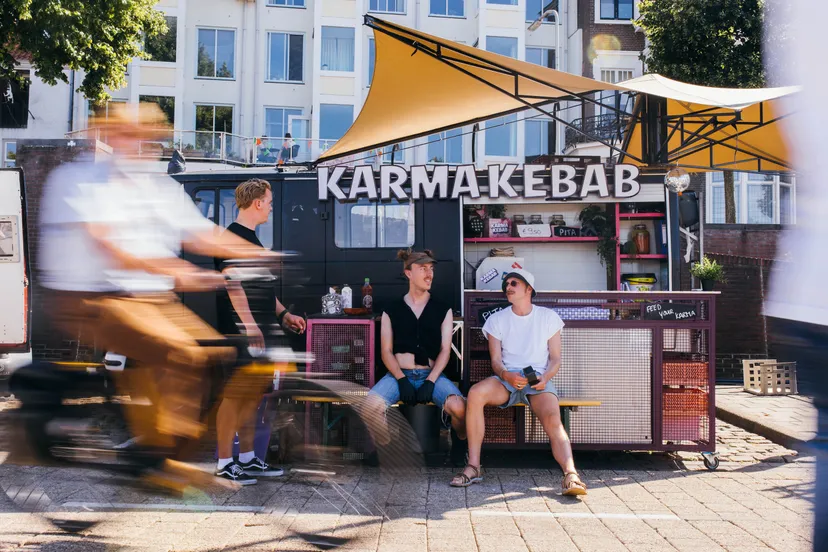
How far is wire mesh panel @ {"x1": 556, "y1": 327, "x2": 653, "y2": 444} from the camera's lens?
633 centimetres

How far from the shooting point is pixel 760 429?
7.84m

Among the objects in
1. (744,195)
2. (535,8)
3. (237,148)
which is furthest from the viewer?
(535,8)

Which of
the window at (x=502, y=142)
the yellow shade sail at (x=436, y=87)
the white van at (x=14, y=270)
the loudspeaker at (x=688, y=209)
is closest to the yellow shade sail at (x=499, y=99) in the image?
the yellow shade sail at (x=436, y=87)

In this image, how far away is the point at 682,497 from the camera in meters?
5.26

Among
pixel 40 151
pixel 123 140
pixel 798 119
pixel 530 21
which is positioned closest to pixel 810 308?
pixel 123 140

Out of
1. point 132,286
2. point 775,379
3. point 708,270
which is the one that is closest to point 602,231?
point 775,379

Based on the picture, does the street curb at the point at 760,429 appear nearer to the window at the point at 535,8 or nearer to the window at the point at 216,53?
the window at the point at 535,8

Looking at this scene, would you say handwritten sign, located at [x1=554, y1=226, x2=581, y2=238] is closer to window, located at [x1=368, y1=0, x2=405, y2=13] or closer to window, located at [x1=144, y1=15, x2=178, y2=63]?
window, located at [x1=368, y1=0, x2=405, y2=13]

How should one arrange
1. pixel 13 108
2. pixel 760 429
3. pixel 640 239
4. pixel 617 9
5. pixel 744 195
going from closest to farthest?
pixel 760 429 → pixel 640 239 → pixel 744 195 → pixel 13 108 → pixel 617 9

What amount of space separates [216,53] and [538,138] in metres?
12.9

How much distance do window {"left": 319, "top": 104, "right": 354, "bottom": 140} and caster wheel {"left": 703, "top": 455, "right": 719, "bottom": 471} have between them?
2267 centimetres

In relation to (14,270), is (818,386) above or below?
below

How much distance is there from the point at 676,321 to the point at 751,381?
17.1 feet

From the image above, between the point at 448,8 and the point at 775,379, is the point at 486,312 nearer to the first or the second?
the point at 775,379
